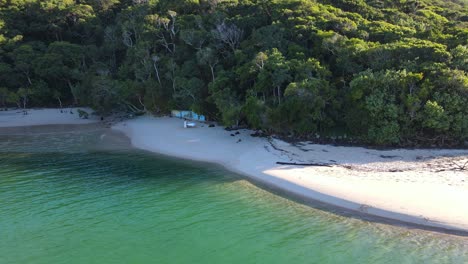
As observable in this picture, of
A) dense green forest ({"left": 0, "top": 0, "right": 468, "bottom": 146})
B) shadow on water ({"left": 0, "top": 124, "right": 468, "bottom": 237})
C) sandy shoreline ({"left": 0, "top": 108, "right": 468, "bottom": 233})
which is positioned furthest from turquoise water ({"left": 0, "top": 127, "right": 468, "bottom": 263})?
dense green forest ({"left": 0, "top": 0, "right": 468, "bottom": 146})

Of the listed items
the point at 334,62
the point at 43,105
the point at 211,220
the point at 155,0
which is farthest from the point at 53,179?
the point at 155,0

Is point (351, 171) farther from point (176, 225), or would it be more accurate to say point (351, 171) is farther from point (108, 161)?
point (108, 161)

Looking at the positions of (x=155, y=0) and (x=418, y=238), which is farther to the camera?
(x=155, y=0)

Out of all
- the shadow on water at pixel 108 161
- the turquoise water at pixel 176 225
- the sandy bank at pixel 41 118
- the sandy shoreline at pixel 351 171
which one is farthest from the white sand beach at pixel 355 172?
the sandy bank at pixel 41 118

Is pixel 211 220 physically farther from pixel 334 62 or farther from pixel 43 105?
pixel 43 105

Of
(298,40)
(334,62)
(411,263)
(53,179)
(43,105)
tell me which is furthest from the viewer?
(43,105)

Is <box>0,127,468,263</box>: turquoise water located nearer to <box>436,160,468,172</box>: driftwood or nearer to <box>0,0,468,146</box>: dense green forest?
<box>436,160,468,172</box>: driftwood

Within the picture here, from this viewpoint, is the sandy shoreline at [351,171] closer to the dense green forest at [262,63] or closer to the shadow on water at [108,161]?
the shadow on water at [108,161]
